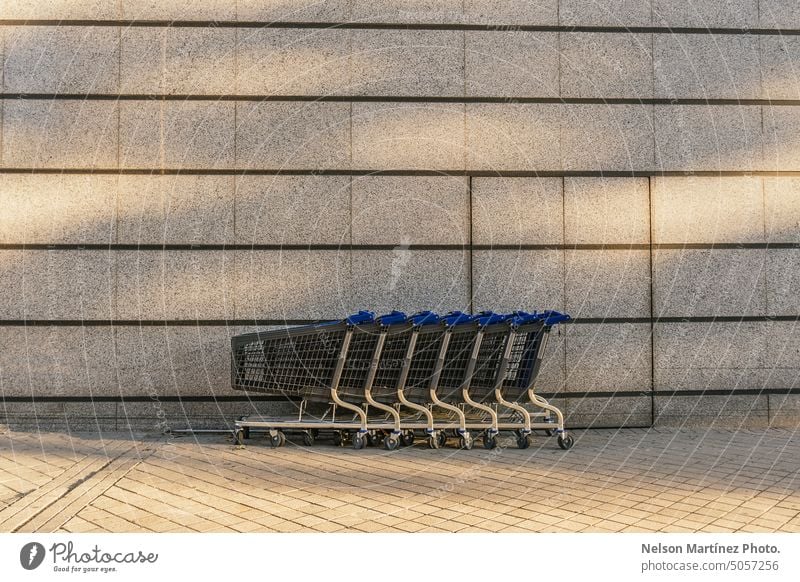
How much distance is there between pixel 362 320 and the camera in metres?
5.53

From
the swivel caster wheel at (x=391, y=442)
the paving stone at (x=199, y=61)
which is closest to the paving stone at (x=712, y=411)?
the swivel caster wheel at (x=391, y=442)

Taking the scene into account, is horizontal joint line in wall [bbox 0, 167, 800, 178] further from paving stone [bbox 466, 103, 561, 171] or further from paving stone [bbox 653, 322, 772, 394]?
paving stone [bbox 653, 322, 772, 394]

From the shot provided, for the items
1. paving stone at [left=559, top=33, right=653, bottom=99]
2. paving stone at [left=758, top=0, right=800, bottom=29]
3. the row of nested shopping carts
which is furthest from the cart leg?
Result: paving stone at [left=758, top=0, right=800, bottom=29]

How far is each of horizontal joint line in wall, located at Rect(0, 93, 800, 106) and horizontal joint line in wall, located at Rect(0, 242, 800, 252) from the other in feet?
4.81

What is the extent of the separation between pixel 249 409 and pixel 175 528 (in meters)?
3.22

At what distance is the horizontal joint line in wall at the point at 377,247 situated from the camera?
6.86 metres

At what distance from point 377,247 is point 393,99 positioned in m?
1.52

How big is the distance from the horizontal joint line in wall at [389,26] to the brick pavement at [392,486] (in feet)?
13.3

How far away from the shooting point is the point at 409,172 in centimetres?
702

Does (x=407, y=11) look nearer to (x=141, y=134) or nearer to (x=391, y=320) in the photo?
(x=141, y=134)

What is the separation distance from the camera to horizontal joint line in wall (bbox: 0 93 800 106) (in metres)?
6.94

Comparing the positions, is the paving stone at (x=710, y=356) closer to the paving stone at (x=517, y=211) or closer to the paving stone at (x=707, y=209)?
the paving stone at (x=707, y=209)

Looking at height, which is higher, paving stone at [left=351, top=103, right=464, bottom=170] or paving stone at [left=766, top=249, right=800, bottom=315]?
paving stone at [left=351, top=103, right=464, bottom=170]

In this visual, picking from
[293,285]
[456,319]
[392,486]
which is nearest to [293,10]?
[293,285]
